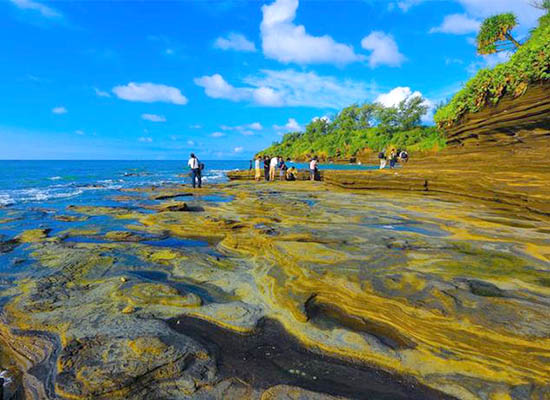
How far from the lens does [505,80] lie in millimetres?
15516

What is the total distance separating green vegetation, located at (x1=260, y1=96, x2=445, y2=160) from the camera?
65938mm

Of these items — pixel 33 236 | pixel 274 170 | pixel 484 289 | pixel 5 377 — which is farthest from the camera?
pixel 274 170

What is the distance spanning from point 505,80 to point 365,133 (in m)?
65.8

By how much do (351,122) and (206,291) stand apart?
96642 mm

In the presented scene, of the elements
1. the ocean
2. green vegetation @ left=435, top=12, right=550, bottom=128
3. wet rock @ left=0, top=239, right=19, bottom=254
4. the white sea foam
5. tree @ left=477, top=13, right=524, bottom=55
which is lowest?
the white sea foam

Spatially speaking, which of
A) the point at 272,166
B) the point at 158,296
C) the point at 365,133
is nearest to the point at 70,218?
the point at 158,296

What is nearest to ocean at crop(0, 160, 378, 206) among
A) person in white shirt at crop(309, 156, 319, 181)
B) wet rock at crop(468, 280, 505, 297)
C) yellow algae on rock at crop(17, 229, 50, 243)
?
yellow algae on rock at crop(17, 229, 50, 243)

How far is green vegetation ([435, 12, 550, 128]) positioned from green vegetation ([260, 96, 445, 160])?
28.0 metres

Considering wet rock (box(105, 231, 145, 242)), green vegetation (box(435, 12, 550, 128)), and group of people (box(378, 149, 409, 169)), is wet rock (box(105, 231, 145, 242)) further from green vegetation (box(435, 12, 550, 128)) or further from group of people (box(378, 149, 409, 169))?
group of people (box(378, 149, 409, 169))

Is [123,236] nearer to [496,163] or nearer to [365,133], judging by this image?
[496,163]

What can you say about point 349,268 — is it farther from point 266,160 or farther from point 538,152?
point 266,160

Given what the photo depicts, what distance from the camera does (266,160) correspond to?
94.4 feet

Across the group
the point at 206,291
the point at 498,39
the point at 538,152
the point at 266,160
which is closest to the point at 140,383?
the point at 206,291

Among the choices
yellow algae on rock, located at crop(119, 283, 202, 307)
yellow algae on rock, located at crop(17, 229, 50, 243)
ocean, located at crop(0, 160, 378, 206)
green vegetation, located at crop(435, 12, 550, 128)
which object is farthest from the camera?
ocean, located at crop(0, 160, 378, 206)
